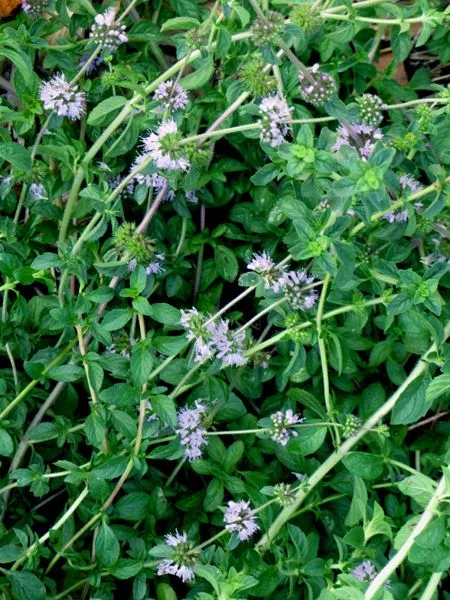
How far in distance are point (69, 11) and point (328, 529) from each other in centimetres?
149

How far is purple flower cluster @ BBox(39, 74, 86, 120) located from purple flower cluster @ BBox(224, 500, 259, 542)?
96cm

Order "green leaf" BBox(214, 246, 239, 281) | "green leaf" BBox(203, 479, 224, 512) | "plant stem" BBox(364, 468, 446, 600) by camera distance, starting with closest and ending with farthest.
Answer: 1. "plant stem" BBox(364, 468, 446, 600)
2. "green leaf" BBox(203, 479, 224, 512)
3. "green leaf" BBox(214, 246, 239, 281)

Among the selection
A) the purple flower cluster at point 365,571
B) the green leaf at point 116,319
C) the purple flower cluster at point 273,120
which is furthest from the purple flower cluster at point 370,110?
the purple flower cluster at point 365,571

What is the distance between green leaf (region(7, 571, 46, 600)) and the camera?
171 centimetres

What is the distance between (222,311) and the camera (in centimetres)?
168

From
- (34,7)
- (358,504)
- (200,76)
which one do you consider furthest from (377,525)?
(34,7)

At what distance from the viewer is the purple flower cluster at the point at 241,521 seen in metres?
1.74

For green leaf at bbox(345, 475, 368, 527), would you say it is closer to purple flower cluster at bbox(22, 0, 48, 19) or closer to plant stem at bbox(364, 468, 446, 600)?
plant stem at bbox(364, 468, 446, 600)

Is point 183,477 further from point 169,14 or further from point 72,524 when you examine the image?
point 169,14

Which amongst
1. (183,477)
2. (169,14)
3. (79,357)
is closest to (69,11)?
(169,14)

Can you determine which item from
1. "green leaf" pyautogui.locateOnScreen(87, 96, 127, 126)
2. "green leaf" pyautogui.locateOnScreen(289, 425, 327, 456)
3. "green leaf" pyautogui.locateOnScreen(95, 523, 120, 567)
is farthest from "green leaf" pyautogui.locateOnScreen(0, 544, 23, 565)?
"green leaf" pyautogui.locateOnScreen(87, 96, 127, 126)

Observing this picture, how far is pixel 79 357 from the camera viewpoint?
71.3 inches

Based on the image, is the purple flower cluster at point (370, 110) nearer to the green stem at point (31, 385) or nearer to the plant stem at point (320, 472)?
the plant stem at point (320, 472)

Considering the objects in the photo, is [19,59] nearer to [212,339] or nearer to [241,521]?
[212,339]
